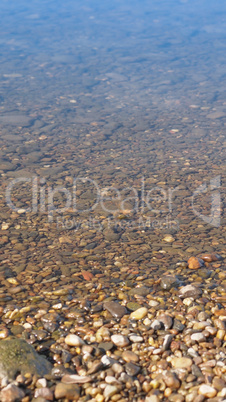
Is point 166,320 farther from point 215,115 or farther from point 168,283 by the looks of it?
point 215,115

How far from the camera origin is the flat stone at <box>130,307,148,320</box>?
3.38m

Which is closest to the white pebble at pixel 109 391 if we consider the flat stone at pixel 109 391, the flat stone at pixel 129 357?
the flat stone at pixel 109 391

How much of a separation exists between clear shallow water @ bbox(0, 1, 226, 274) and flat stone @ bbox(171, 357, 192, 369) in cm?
189

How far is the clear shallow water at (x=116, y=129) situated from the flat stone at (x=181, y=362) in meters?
1.89

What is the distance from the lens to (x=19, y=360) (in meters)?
2.78

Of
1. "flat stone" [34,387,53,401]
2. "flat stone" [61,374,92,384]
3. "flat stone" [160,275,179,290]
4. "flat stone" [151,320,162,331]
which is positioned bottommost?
"flat stone" [34,387,53,401]

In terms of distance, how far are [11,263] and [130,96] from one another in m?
9.61

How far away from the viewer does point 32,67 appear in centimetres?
1641

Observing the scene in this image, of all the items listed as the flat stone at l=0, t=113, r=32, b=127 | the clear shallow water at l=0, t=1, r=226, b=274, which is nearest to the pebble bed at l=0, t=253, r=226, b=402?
the clear shallow water at l=0, t=1, r=226, b=274

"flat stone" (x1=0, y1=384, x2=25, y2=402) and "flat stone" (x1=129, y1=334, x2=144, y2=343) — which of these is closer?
"flat stone" (x1=0, y1=384, x2=25, y2=402)

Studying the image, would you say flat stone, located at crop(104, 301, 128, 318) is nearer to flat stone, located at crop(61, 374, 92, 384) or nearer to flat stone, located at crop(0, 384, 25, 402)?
flat stone, located at crop(61, 374, 92, 384)

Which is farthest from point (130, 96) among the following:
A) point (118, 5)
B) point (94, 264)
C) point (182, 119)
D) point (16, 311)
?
point (118, 5)

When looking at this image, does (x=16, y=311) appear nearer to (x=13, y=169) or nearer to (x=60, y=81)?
(x=13, y=169)

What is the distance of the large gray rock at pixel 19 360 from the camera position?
2.70 m
